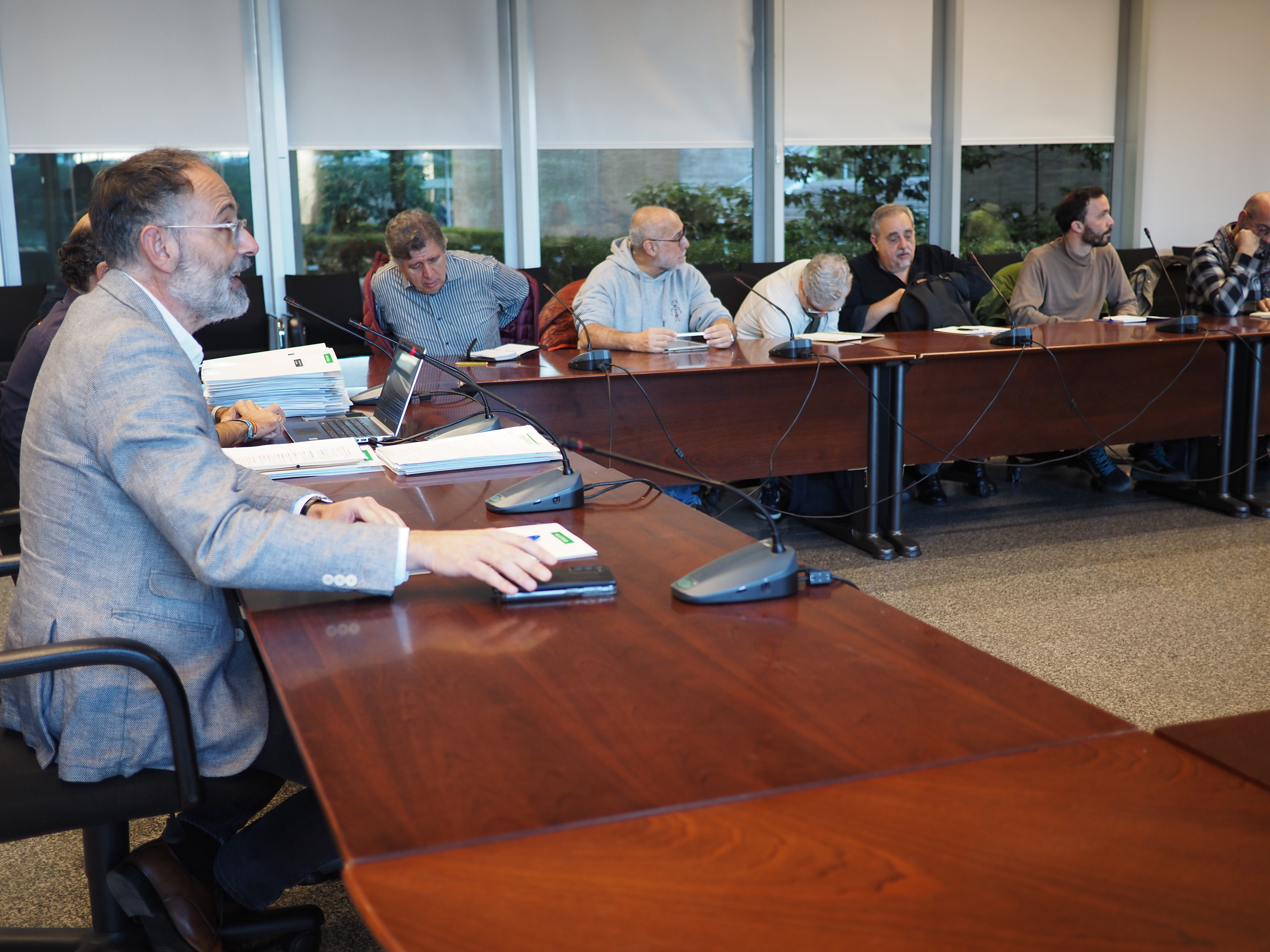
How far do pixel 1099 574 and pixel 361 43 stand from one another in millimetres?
4619

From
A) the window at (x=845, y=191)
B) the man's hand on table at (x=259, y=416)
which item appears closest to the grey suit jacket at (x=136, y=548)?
the man's hand on table at (x=259, y=416)

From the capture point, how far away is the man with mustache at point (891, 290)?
4449mm

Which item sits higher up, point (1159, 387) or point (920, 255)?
point (920, 255)

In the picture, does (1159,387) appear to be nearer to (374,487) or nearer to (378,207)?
(374,487)

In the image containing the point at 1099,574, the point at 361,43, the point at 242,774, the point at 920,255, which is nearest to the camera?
the point at 242,774

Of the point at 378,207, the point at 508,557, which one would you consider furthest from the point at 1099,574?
the point at 378,207

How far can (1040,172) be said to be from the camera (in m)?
7.22

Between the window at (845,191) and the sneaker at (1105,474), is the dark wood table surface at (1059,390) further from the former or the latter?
the window at (845,191)

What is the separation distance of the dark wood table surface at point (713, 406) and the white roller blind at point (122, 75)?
9.31 feet

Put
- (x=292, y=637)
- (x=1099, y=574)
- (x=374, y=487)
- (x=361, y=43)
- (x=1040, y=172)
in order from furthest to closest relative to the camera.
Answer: (x=1040, y=172) < (x=361, y=43) < (x=1099, y=574) < (x=374, y=487) < (x=292, y=637)

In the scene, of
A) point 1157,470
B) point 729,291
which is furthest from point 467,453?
point 729,291

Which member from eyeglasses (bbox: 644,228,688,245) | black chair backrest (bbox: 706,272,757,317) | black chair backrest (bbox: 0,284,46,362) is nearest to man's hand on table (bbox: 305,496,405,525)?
eyeglasses (bbox: 644,228,688,245)

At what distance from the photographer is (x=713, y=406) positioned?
11.4 feet

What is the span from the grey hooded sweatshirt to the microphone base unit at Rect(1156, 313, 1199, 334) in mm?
1605
